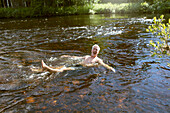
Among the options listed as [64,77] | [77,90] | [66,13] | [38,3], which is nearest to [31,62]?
[64,77]

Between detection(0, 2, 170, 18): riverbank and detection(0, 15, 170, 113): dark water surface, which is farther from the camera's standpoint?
detection(0, 2, 170, 18): riverbank

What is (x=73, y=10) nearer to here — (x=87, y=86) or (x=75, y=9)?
(x=75, y=9)

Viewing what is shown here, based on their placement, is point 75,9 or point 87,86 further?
point 75,9

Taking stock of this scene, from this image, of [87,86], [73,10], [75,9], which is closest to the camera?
[87,86]

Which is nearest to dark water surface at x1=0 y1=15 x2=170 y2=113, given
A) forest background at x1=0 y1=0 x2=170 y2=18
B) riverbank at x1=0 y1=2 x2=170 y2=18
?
forest background at x1=0 y1=0 x2=170 y2=18

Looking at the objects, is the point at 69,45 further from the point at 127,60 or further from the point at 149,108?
the point at 149,108

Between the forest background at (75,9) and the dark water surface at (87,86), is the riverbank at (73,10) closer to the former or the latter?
the forest background at (75,9)

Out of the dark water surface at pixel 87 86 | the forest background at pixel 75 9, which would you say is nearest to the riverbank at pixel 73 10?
the forest background at pixel 75 9

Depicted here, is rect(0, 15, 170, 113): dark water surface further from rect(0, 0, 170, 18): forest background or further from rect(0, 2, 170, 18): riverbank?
rect(0, 2, 170, 18): riverbank

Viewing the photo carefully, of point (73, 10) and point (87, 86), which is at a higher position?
point (73, 10)

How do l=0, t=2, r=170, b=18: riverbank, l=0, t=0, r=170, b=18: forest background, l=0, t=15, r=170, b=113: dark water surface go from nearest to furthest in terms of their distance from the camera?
l=0, t=15, r=170, b=113: dark water surface
l=0, t=0, r=170, b=18: forest background
l=0, t=2, r=170, b=18: riverbank

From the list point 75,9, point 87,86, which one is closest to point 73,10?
point 75,9

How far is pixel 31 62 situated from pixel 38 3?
122 feet

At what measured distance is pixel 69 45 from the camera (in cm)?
1151
